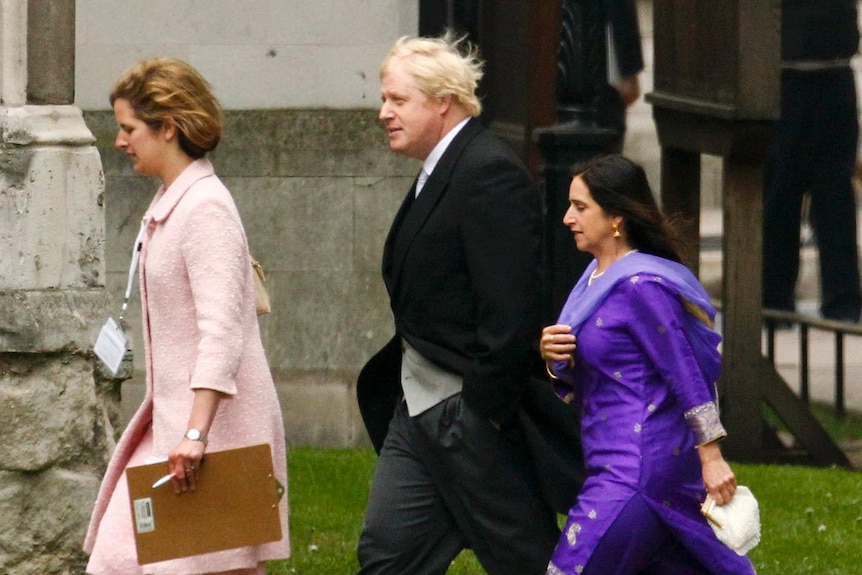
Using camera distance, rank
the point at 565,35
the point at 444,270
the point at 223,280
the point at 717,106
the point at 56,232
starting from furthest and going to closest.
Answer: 1. the point at 717,106
2. the point at 565,35
3. the point at 56,232
4. the point at 444,270
5. the point at 223,280

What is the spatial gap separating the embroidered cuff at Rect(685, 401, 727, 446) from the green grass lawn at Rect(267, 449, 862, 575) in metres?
2.00

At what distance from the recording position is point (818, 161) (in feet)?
36.4

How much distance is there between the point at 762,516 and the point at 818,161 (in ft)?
13.1

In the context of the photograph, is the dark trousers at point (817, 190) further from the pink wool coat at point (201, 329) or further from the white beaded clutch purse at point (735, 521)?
the pink wool coat at point (201, 329)

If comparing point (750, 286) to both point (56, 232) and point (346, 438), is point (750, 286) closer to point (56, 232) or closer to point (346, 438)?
point (346, 438)

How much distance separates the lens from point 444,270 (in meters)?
5.03

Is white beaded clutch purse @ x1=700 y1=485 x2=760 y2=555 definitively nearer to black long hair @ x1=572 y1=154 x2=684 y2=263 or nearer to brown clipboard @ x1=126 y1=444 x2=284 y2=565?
black long hair @ x1=572 y1=154 x2=684 y2=263

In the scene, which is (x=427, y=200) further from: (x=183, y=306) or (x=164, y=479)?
(x=164, y=479)

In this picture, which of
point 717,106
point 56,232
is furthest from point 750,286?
point 56,232

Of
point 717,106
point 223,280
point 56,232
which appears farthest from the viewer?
point 717,106

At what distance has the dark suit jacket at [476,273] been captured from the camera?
4.90 m

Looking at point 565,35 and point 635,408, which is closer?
point 635,408

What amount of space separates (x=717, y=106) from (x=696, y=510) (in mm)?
3870

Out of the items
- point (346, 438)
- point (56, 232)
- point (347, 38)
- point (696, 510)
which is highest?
point (347, 38)
